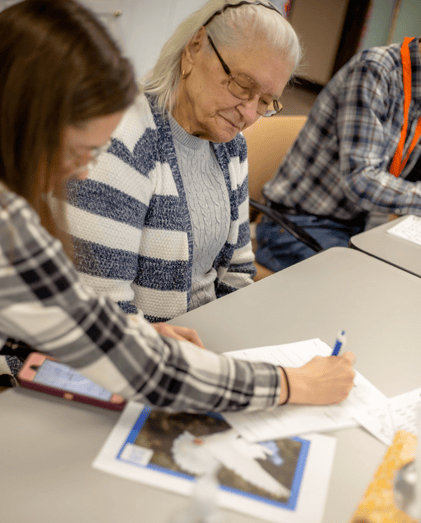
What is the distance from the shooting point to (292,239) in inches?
69.2

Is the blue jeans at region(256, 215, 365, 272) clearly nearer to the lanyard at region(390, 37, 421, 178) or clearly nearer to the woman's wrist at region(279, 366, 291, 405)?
the lanyard at region(390, 37, 421, 178)

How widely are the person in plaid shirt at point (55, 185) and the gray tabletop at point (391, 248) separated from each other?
90 centimetres

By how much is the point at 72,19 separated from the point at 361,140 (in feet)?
4.63

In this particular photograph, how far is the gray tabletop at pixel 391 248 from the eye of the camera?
135 cm

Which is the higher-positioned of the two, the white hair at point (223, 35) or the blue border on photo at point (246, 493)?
the white hair at point (223, 35)

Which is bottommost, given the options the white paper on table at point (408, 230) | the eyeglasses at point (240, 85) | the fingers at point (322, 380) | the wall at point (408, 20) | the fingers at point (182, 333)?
the white paper on table at point (408, 230)

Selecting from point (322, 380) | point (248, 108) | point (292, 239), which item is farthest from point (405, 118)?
point (322, 380)

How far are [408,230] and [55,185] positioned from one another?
1.27 m

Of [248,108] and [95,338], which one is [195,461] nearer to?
[95,338]

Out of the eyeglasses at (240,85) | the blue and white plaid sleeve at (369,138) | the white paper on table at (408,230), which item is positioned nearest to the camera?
the eyeglasses at (240,85)

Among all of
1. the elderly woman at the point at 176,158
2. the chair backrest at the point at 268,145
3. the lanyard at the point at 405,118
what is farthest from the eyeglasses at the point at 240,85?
the lanyard at the point at 405,118

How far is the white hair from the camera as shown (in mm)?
999

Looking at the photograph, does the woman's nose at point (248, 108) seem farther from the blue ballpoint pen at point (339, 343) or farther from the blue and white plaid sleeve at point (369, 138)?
Result: the blue and white plaid sleeve at point (369, 138)

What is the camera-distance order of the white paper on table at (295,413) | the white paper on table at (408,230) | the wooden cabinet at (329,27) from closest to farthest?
the white paper on table at (295,413) → the white paper on table at (408,230) → the wooden cabinet at (329,27)
